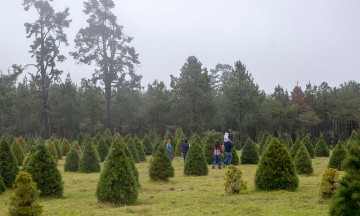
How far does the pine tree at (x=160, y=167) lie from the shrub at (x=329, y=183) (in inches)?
313

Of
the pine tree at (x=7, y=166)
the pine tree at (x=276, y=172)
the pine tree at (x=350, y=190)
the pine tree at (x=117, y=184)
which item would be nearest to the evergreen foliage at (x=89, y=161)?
the pine tree at (x=7, y=166)

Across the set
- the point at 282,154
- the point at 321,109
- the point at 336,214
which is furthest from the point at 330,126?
the point at 336,214

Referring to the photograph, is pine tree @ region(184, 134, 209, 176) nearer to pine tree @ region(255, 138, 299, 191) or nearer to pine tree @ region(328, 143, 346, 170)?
pine tree @ region(255, 138, 299, 191)

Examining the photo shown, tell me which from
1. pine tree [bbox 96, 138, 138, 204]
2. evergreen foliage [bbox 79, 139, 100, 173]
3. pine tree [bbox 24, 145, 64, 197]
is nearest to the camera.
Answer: pine tree [bbox 96, 138, 138, 204]

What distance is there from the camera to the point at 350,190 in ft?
26.7

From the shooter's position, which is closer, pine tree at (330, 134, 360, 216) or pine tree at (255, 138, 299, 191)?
pine tree at (330, 134, 360, 216)

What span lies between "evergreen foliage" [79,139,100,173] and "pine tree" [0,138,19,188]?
6146 millimetres

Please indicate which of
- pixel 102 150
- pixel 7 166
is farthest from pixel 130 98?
pixel 7 166

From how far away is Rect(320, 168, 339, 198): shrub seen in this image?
513 inches

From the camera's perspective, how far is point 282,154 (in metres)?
14.9

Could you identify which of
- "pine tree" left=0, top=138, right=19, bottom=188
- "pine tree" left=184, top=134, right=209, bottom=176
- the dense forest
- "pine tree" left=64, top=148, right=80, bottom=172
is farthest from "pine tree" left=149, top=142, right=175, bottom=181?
the dense forest

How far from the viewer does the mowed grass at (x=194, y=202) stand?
39.0 feet

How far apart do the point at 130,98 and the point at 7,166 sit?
4413cm

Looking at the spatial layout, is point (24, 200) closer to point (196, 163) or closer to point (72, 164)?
point (196, 163)
